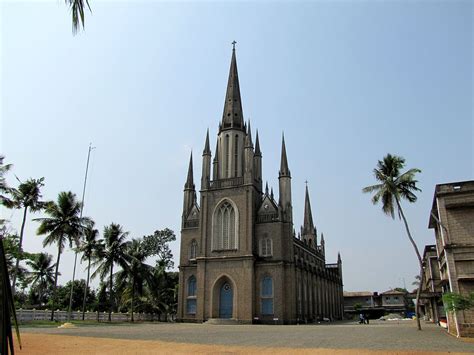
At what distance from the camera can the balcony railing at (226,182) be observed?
45875 millimetres

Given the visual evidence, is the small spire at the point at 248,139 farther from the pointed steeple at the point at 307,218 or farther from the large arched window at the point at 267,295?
the pointed steeple at the point at 307,218

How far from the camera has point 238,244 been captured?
43.6 metres

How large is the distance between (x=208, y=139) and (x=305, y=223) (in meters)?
34.2

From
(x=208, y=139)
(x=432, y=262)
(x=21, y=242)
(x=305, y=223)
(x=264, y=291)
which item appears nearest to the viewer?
(x=21, y=242)

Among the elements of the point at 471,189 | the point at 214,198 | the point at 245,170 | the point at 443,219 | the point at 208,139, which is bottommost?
the point at 443,219

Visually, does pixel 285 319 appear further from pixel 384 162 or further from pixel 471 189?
pixel 471 189

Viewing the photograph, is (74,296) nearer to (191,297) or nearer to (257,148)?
(191,297)

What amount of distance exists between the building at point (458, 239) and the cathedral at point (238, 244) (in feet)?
71.9

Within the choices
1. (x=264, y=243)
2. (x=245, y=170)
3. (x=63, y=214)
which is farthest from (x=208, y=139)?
(x=63, y=214)

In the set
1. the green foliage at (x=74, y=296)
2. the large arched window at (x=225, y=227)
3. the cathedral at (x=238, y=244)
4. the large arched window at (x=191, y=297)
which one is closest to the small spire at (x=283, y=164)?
the cathedral at (x=238, y=244)

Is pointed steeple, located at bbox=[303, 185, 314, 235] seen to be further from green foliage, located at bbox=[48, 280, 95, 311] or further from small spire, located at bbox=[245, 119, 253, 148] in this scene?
green foliage, located at bbox=[48, 280, 95, 311]

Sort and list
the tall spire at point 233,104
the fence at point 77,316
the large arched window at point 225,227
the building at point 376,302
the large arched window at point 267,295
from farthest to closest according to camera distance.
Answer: the building at point 376,302 → the tall spire at point 233,104 → the large arched window at point 225,227 → the large arched window at point 267,295 → the fence at point 77,316

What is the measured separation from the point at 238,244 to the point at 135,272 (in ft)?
39.7

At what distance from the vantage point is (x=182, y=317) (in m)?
45.6
